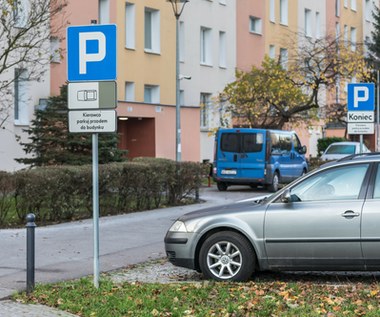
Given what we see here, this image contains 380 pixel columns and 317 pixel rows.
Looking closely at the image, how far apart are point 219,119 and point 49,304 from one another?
32201 millimetres

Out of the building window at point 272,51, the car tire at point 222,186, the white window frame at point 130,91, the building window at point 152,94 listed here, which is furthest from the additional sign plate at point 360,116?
the building window at point 272,51

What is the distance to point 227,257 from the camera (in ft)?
31.9

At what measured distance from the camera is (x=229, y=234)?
9.72 m

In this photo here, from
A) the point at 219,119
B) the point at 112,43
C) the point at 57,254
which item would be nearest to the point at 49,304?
the point at 112,43

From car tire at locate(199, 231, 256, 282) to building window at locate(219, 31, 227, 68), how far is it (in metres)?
32.5

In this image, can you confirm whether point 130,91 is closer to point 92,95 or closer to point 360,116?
point 360,116

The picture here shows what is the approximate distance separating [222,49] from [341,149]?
8562 millimetres

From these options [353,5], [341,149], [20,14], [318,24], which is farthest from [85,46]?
[353,5]

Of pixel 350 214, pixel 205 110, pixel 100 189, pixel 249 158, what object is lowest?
pixel 100 189

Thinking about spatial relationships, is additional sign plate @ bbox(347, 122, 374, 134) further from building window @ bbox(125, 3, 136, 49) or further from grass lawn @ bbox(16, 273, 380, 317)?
building window @ bbox(125, 3, 136, 49)

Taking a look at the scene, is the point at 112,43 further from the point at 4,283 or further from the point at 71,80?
the point at 4,283

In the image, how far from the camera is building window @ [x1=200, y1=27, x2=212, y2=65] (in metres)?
40.5

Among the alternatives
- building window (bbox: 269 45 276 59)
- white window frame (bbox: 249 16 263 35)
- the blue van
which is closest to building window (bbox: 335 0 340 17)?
building window (bbox: 269 45 276 59)

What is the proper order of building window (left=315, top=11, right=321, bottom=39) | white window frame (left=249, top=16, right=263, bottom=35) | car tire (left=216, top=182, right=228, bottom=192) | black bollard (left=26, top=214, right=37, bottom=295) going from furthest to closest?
building window (left=315, top=11, right=321, bottom=39) < white window frame (left=249, top=16, right=263, bottom=35) < car tire (left=216, top=182, right=228, bottom=192) < black bollard (left=26, top=214, right=37, bottom=295)
